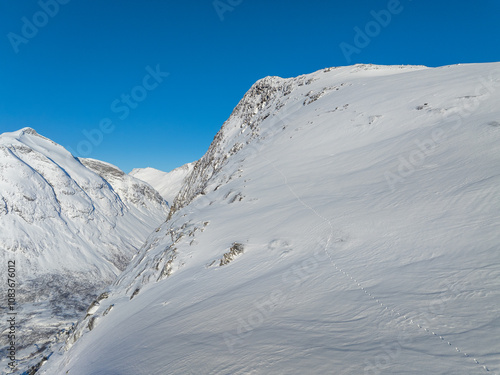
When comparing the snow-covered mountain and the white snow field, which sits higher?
the snow-covered mountain

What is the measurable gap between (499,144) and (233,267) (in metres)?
14.9

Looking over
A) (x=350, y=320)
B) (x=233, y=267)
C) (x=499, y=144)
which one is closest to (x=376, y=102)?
(x=499, y=144)

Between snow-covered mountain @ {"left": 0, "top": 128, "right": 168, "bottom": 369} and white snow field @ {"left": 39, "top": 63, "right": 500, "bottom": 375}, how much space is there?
3026 inches

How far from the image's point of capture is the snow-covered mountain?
9194 centimetres

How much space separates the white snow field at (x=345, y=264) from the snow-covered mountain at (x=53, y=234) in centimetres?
7687

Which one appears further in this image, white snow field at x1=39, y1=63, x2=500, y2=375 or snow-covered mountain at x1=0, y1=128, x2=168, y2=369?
snow-covered mountain at x1=0, y1=128, x2=168, y2=369

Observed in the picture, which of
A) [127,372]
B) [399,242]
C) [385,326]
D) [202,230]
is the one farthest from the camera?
[202,230]

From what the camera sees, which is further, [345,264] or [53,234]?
[53,234]

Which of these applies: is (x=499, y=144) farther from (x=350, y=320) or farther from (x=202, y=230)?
(x=202, y=230)

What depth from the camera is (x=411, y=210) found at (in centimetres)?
1171

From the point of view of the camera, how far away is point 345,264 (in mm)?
10102

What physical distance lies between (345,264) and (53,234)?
158889 millimetres

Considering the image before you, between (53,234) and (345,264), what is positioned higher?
(53,234)

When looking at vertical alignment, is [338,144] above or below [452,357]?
above
